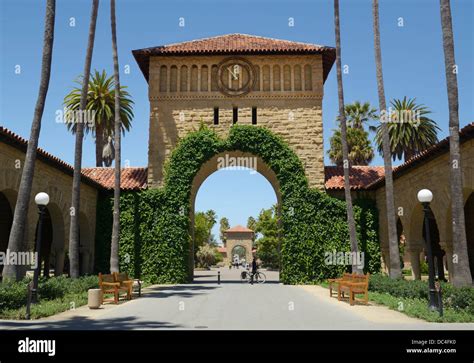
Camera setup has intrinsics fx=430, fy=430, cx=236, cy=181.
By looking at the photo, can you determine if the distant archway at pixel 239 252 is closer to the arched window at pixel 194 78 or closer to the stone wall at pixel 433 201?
the arched window at pixel 194 78

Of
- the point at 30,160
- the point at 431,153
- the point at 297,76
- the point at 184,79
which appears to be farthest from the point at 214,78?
the point at 30,160

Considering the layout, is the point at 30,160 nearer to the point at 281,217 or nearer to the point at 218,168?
the point at 281,217

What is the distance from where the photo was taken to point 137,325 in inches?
365

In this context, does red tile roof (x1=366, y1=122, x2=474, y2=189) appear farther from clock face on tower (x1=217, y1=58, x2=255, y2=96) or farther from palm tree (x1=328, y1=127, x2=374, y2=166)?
palm tree (x1=328, y1=127, x2=374, y2=166)

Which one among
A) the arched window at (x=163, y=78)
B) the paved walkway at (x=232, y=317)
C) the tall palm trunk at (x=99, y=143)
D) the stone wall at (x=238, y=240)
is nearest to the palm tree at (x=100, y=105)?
the tall palm trunk at (x=99, y=143)

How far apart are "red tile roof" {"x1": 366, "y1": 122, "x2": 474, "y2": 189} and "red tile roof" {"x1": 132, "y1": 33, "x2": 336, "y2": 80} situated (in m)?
7.88

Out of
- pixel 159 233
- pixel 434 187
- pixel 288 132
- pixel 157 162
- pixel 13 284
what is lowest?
pixel 13 284

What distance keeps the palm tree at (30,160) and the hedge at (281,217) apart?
28.2 ft

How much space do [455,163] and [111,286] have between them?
444 inches

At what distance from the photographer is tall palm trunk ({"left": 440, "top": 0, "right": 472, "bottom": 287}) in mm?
11711

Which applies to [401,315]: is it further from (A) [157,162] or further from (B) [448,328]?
(A) [157,162]

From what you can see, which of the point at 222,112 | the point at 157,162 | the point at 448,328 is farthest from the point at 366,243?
the point at 448,328

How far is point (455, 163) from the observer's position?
12.1 meters

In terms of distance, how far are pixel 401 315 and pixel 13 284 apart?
33.7ft
